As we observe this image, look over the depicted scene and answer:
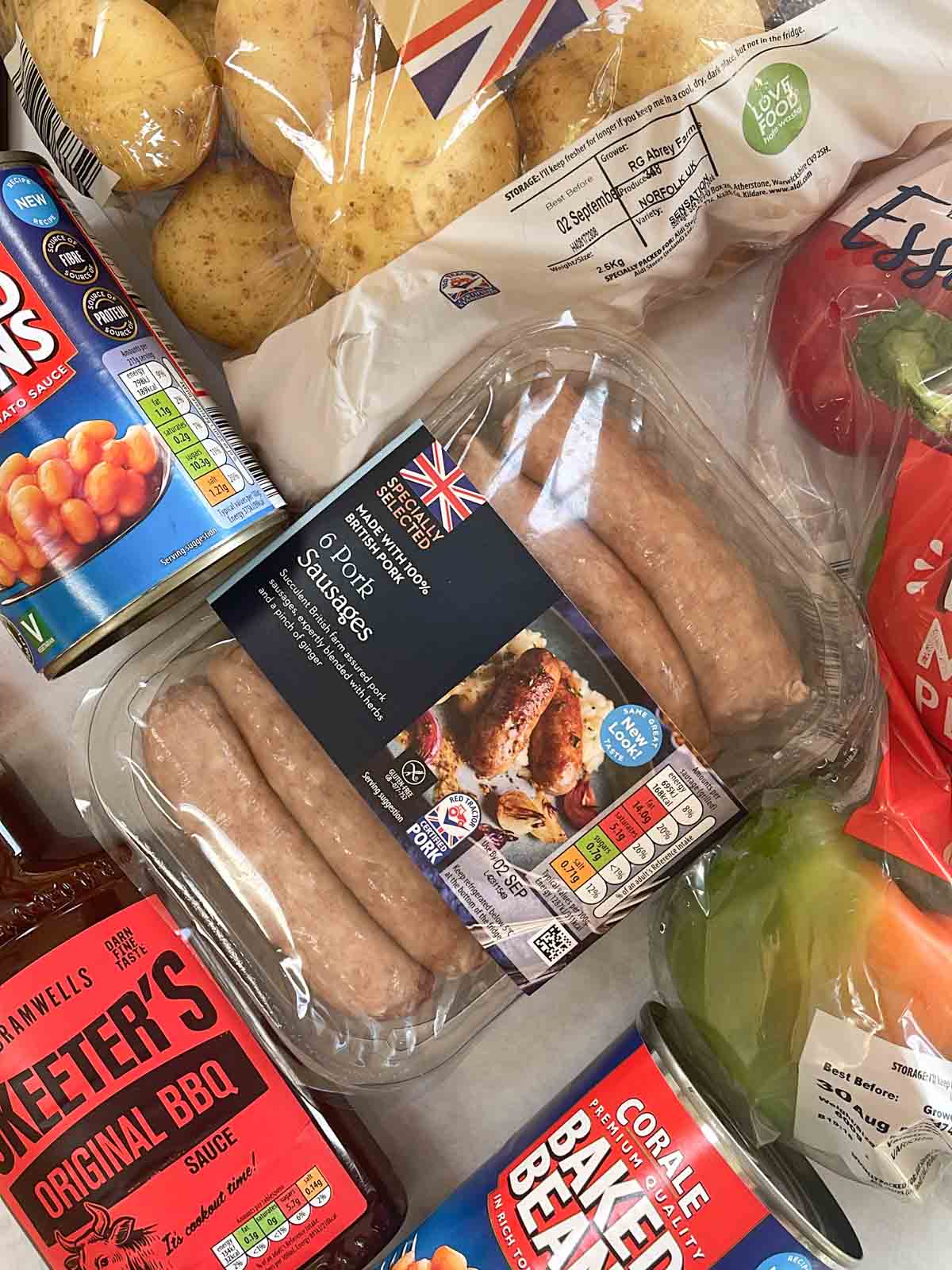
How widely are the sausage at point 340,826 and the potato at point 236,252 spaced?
283mm

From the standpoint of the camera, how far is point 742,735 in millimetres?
746

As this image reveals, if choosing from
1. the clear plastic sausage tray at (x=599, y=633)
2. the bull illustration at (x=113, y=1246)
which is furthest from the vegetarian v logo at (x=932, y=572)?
the bull illustration at (x=113, y=1246)

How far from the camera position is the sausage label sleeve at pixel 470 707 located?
687mm

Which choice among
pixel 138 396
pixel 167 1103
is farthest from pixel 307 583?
pixel 167 1103

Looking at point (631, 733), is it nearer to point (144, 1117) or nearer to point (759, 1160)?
point (759, 1160)

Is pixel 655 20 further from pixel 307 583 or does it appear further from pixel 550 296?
pixel 307 583

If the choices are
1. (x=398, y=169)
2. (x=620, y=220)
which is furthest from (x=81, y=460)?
(x=620, y=220)

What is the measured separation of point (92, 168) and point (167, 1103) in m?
0.70

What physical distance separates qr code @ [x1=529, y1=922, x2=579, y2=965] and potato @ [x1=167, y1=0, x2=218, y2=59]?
67cm

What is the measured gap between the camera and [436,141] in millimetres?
686

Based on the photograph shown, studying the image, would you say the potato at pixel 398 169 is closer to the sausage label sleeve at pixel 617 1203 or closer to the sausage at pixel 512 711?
the sausage at pixel 512 711

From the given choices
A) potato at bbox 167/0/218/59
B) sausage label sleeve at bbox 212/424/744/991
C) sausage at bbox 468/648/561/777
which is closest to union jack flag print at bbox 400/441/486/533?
sausage label sleeve at bbox 212/424/744/991

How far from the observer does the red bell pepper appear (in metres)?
0.74

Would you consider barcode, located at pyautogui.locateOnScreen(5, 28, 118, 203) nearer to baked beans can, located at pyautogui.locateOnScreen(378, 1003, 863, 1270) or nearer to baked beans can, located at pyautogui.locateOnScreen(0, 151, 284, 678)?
baked beans can, located at pyautogui.locateOnScreen(0, 151, 284, 678)
